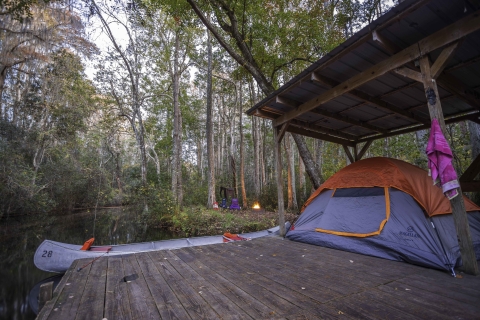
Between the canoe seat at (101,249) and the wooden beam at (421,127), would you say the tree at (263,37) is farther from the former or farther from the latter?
the canoe seat at (101,249)

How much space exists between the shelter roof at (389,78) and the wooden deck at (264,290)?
7.60ft

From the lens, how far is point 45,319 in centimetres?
182

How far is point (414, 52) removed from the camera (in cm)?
276

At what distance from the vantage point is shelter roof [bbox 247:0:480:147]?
2.46 metres

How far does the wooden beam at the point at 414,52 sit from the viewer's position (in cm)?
232

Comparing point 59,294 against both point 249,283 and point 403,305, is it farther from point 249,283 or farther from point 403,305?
point 403,305

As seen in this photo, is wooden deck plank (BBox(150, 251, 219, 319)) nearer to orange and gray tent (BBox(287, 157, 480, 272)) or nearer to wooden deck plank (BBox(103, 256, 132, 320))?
wooden deck plank (BBox(103, 256, 132, 320))

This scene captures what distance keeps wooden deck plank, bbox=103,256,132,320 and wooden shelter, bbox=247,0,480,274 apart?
3305mm

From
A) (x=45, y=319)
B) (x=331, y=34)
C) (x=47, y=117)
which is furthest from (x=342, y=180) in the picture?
(x=47, y=117)

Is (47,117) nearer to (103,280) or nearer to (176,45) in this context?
(176,45)

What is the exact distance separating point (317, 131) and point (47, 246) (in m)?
6.07

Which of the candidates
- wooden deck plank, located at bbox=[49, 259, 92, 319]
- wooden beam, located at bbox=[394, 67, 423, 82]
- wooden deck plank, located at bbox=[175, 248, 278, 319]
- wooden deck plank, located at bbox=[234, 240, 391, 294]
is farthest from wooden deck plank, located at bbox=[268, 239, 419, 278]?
wooden deck plank, located at bbox=[49, 259, 92, 319]

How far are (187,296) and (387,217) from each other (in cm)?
310

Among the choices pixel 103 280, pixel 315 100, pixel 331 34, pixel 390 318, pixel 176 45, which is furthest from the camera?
pixel 176 45
